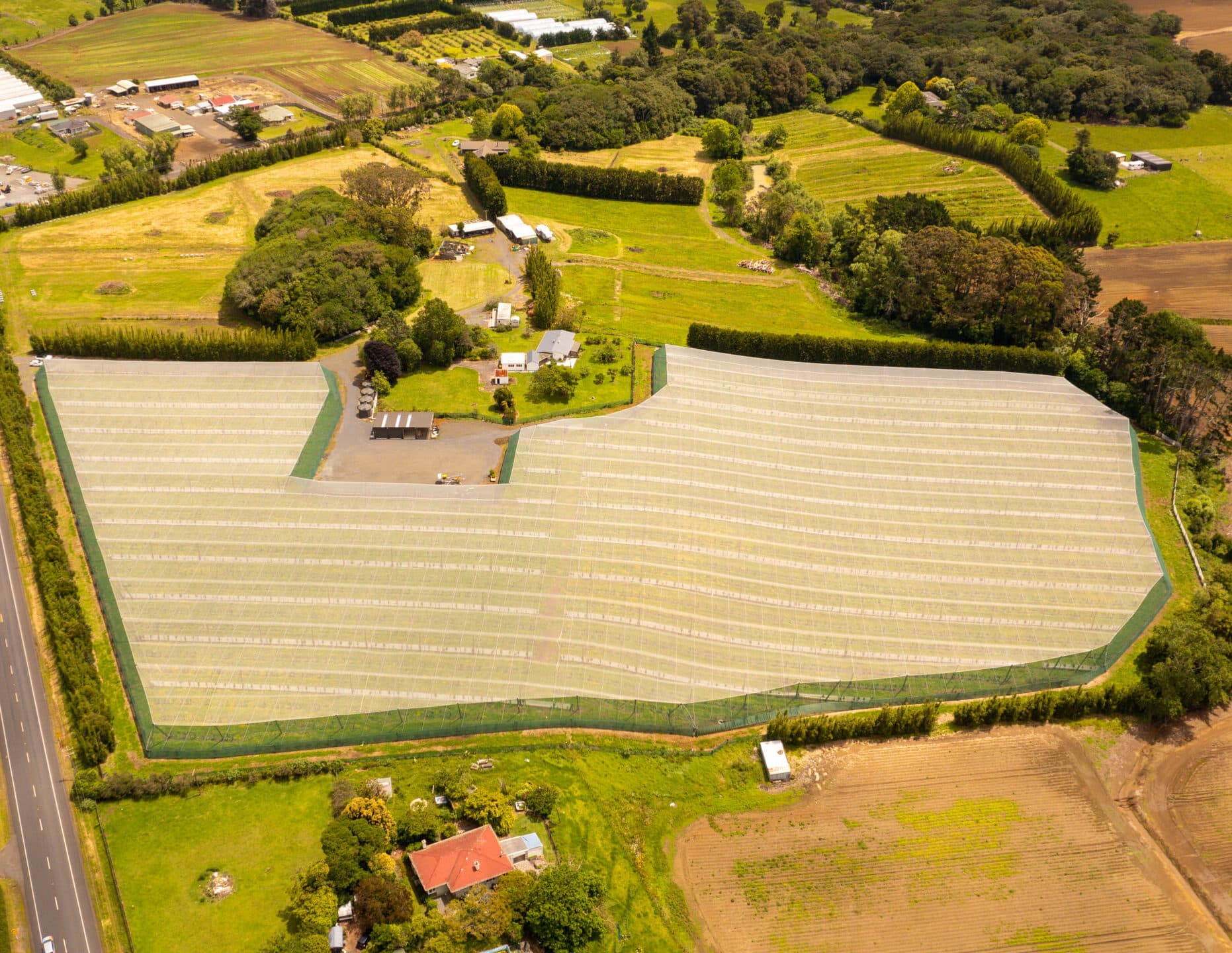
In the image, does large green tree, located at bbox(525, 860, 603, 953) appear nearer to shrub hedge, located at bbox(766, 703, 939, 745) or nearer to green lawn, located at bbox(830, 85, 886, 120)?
shrub hedge, located at bbox(766, 703, 939, 745)

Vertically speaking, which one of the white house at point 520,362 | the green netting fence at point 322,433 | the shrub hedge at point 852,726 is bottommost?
the shrub hedge at point 852,726

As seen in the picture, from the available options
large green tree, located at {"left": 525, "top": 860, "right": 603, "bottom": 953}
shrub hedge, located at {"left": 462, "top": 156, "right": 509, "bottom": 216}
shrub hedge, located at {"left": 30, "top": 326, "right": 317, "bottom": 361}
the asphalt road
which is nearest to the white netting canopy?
shrub hedge, located at {"left": 30, "top": 326, "right": 317, "bottom": 361}

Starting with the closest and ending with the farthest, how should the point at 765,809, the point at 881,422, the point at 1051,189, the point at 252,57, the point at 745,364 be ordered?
the point at 765,809
the point at 881,422
the point at 745,364
the point at 1051,189
the point at 252,57

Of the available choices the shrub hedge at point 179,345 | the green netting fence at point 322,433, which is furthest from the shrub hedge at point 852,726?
the shrub hedge at point 179,345

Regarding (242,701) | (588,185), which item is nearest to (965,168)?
(588,185)

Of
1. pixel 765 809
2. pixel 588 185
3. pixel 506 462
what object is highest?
pixel 588 185

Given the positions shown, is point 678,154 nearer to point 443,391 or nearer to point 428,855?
point 443,391

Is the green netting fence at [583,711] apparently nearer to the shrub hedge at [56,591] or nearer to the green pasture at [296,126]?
the shrub hedge at [56,591]
